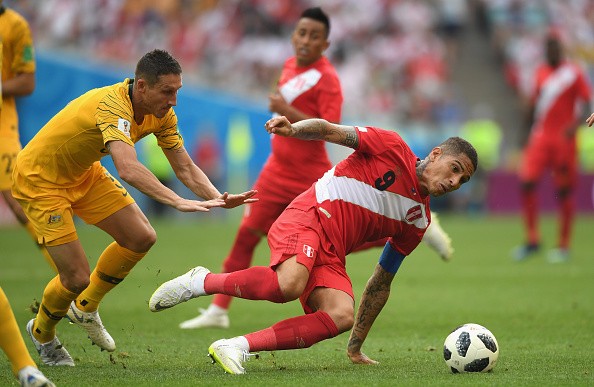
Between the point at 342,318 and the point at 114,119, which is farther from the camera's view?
the point at 114,119

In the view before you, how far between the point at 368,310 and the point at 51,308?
7.81 ft

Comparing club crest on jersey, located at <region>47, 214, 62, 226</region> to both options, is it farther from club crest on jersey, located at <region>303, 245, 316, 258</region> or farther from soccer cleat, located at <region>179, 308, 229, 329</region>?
soccer cleat, located at <region>179, 308, 229, 329</region>

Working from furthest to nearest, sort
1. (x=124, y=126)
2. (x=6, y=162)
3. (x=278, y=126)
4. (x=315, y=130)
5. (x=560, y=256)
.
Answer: (x=560, y=256) < (x=6, y=162) < (x=124, y=126) < (x=315, y=130) < (x=278, y=126)

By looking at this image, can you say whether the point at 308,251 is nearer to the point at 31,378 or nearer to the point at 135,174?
the point at 135,174

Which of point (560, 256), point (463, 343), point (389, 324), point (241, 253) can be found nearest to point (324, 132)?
point (463, 343)

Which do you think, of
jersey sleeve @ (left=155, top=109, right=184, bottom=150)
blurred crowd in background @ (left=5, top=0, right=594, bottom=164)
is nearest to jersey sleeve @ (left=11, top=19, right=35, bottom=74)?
jersey sleeve @ (left=155, top=109, right=184, bottom=150)

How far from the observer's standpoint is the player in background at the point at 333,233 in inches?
264

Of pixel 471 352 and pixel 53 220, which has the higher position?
pixel 53 220

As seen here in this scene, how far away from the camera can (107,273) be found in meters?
7.80

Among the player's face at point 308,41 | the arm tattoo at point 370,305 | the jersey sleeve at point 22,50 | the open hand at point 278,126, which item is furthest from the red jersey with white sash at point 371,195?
the jersey sleeve at point 22,50

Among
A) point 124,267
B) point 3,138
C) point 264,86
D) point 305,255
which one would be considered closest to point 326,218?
point 305,255

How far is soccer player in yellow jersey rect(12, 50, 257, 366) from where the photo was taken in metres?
6.99

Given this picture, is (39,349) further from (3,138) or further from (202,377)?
(3,138)

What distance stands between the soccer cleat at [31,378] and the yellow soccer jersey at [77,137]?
74.9 inches
